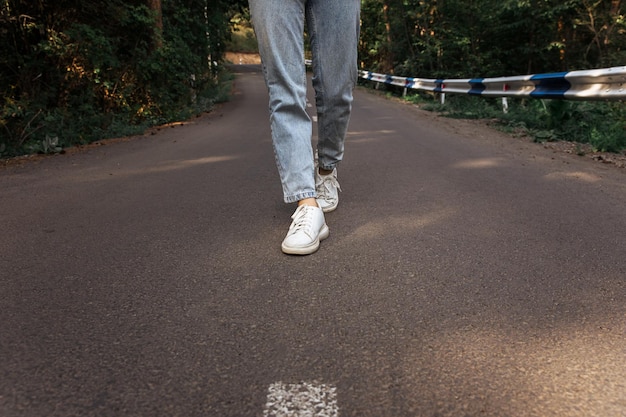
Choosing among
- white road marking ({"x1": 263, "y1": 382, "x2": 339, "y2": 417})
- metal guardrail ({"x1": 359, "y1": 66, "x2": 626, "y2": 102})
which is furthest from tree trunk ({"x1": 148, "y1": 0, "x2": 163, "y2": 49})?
white road marking ({"x1": 263, "y1": 382, "x2": 339, "y2": 417})

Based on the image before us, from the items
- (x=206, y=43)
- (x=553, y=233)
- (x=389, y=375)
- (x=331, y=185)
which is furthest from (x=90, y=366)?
(x=206, y=43)

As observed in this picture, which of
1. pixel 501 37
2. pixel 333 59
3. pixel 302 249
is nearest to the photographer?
pixel 302 249

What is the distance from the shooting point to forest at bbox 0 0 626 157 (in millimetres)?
8016

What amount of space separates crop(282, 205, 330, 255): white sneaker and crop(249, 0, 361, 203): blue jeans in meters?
0.12

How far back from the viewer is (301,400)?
1.29 metres

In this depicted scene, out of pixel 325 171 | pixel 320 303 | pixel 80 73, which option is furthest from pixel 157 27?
pixel 320 303

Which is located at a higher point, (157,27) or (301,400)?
(157,27)

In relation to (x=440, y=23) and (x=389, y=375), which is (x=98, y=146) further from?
(x=440, y=23)

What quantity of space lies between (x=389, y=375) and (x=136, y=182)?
340cm

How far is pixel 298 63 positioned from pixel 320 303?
4.46 feet

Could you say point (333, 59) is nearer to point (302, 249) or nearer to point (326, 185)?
point (326, 185)

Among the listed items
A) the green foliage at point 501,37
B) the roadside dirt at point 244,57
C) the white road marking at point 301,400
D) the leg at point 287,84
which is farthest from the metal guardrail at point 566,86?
the roadside dirt at point 244,57

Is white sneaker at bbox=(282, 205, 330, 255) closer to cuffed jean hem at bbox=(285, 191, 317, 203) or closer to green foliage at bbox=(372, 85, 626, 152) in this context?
cuffed jean hem at bbox=(285, 191, 317, 203)

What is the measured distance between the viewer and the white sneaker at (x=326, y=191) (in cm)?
312
